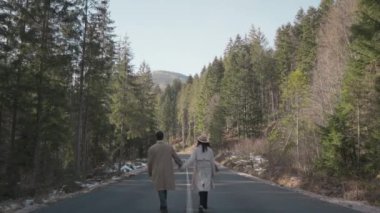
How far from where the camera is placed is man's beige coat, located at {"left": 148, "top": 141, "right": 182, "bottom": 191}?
464 inches

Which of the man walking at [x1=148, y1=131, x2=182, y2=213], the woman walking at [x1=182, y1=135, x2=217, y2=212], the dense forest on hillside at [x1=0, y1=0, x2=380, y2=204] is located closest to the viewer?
the man walking at [x1=148, y1=131, x2=182, y2=213]

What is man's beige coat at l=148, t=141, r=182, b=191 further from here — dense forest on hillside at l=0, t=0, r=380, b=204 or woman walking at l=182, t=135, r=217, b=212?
dense forest on hillside at l=0, t=0, r=380, b=204

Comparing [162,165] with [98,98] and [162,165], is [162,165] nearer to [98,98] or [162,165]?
[162,165]

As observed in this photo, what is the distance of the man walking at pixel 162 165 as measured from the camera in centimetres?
1179

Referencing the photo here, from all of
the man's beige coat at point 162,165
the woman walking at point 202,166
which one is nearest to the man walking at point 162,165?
the man's beige coat at point 162,165

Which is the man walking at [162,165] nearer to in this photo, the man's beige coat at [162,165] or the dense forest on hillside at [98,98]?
the man's beige coat at [162,165]

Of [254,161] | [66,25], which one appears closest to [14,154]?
[66,25]

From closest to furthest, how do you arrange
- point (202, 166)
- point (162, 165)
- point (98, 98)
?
point (162, 165) → point (202, 166) → point (98, 98)

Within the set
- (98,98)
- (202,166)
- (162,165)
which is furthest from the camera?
(98,98)

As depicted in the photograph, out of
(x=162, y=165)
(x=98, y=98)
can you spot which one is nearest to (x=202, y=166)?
(x=162, y=165)

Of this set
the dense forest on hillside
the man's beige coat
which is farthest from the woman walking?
the dense forest on hillside

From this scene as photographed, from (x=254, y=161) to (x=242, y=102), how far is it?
1523 inches

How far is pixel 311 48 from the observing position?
70312 millimetres

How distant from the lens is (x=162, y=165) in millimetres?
11812
